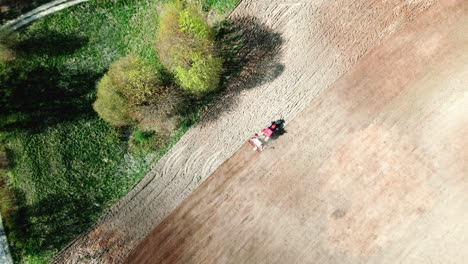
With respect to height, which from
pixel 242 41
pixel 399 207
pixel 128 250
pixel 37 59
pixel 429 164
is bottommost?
pixel 128 250

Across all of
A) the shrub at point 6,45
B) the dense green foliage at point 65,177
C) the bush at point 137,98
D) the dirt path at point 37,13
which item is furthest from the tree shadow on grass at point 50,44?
the dense green foliage at point 65,177

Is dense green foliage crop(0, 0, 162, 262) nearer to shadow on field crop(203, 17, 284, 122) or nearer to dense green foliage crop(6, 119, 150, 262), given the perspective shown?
dense green foliage crop(6, 119, 150, 262)

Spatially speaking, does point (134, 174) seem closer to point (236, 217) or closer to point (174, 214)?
point (174, 214)

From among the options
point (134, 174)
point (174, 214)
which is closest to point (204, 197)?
point (174, 214)

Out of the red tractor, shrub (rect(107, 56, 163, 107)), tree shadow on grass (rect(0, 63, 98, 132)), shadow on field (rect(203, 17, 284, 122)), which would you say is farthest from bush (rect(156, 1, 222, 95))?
tree shadow on grass (rect(0, 63, 98, 132))

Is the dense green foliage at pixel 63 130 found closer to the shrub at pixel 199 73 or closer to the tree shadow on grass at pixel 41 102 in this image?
the tree shadow on grass at pixel 41 102

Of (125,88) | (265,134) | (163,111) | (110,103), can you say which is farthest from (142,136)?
(265,134)
